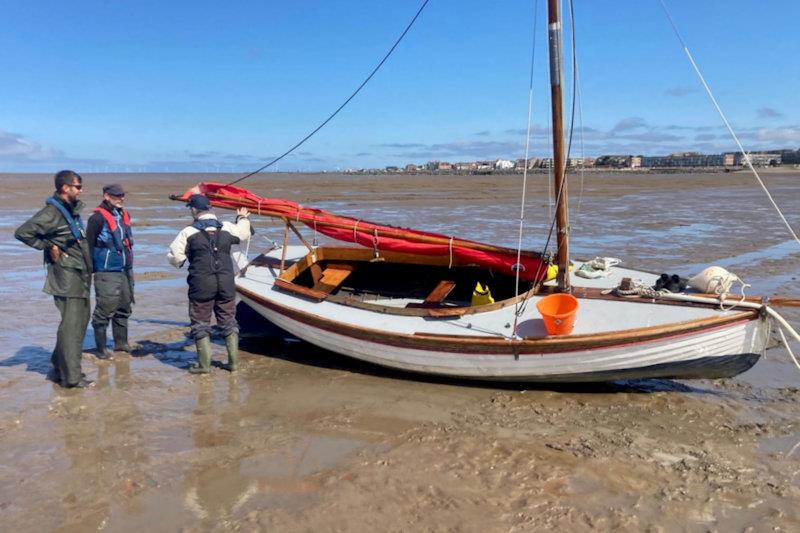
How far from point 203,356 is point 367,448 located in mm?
2691

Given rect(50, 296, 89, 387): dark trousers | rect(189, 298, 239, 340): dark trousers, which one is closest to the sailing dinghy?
Result: rect(189, 298, 239, 340): dark trousers

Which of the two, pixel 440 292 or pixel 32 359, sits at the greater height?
pixel 440 292

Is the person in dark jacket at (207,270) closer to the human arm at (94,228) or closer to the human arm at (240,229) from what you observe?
the human arm at (240,229)

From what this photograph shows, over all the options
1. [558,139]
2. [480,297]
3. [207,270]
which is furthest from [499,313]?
[207,270]

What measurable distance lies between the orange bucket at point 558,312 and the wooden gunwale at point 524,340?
10 centimetres

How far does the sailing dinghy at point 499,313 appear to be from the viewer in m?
5.64

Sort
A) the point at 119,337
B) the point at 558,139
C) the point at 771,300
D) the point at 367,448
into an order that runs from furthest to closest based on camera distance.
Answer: the point at 119,337 < the point at 558,139 < the point at 771,300 < the point at 367,448

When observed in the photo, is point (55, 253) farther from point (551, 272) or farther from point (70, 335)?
point (551, 272)

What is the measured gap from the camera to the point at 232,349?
7.05m

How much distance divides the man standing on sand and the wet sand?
1.40 feet

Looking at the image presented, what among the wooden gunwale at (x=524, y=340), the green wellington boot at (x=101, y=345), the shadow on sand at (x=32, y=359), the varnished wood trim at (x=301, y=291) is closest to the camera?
the wooden gunwale at (x=524, y=340)

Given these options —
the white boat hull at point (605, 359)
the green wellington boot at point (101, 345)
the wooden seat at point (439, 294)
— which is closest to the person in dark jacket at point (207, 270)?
the green wellington boot at point (101, 345)

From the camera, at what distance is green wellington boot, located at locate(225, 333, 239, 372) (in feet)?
23.1

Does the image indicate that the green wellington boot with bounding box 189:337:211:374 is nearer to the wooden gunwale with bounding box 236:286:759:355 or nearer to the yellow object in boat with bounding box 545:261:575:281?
the wooden gunwale with bounding box 236:286:759:355
